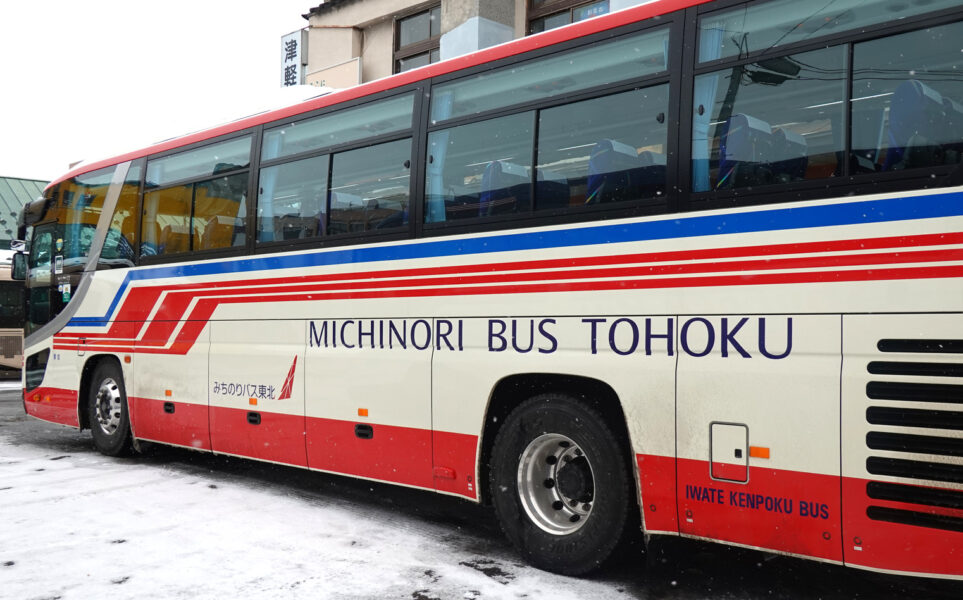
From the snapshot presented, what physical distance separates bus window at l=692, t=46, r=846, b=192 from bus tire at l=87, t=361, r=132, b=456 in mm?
7346

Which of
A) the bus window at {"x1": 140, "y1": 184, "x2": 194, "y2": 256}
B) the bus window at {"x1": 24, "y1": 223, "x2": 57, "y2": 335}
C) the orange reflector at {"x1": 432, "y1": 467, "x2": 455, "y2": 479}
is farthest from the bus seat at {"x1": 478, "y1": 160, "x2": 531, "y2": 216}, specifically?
the bus window at {"x1": 24, "y1": 223, "x2": 57, "y2": 335}

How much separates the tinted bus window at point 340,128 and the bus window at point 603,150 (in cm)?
147

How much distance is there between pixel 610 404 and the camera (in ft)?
17.2

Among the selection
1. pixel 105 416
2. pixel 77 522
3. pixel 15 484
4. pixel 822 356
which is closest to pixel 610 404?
pixel 822 356

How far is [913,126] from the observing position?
408 centimetres

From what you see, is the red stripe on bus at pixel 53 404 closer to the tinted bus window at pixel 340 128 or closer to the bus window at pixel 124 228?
the bus window at pixel 124 228

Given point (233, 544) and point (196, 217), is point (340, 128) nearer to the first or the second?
point (196, 217)

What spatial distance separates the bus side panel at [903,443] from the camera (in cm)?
Answer: 384

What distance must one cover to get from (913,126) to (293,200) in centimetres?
509

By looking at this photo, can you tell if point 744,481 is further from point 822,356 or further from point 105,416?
point 105,416

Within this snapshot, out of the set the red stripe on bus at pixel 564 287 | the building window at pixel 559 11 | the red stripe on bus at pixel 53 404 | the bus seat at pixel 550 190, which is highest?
the building window at pixel 559 11

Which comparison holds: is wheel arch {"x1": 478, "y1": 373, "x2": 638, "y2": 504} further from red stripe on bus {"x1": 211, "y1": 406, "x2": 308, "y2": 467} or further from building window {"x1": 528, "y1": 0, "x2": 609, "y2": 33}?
building window {"x1": 528, "y1": 0, "x2": 609, "y2": 33}

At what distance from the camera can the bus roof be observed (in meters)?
5.28

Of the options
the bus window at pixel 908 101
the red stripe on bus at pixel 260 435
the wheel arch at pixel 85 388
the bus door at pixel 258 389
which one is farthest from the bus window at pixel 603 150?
the wheel arch at pixel 85 388
